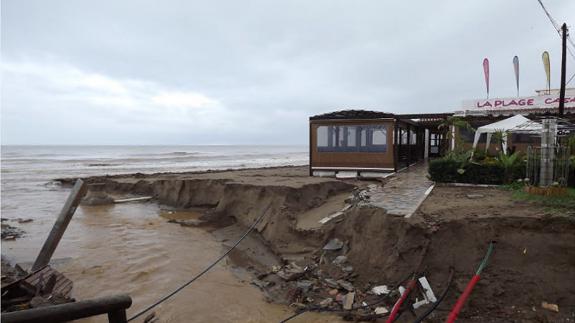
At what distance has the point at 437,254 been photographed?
242 inches

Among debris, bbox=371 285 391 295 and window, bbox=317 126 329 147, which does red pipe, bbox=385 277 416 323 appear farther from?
window, bbox=317 126 329 147

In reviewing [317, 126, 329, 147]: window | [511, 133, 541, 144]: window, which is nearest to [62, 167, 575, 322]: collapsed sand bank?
[317, 126, 329, 147]: window

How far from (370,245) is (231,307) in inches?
119

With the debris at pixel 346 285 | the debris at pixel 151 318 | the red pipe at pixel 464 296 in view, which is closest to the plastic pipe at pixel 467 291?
the red pipe at pixel 464 296

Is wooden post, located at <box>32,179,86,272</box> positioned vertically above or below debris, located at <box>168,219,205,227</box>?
above

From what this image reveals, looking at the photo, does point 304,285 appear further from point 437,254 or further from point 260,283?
point 437,254

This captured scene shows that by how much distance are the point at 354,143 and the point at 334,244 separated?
25.9ft

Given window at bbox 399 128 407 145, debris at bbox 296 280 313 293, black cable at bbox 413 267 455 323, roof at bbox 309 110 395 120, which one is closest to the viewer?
black cable at bbox 413 267 455 323

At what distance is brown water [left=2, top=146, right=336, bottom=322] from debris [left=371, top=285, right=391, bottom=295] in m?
0.95

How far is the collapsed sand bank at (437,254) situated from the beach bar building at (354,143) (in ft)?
15.9

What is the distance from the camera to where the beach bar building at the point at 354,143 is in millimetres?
14930

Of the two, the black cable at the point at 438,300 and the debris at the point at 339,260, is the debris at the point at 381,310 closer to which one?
the black cable at the point at 438,300

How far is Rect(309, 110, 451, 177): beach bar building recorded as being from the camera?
49.0 ft

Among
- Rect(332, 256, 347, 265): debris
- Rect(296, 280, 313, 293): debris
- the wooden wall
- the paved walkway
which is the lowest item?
Rect(296, 280, 313, 293): debris
